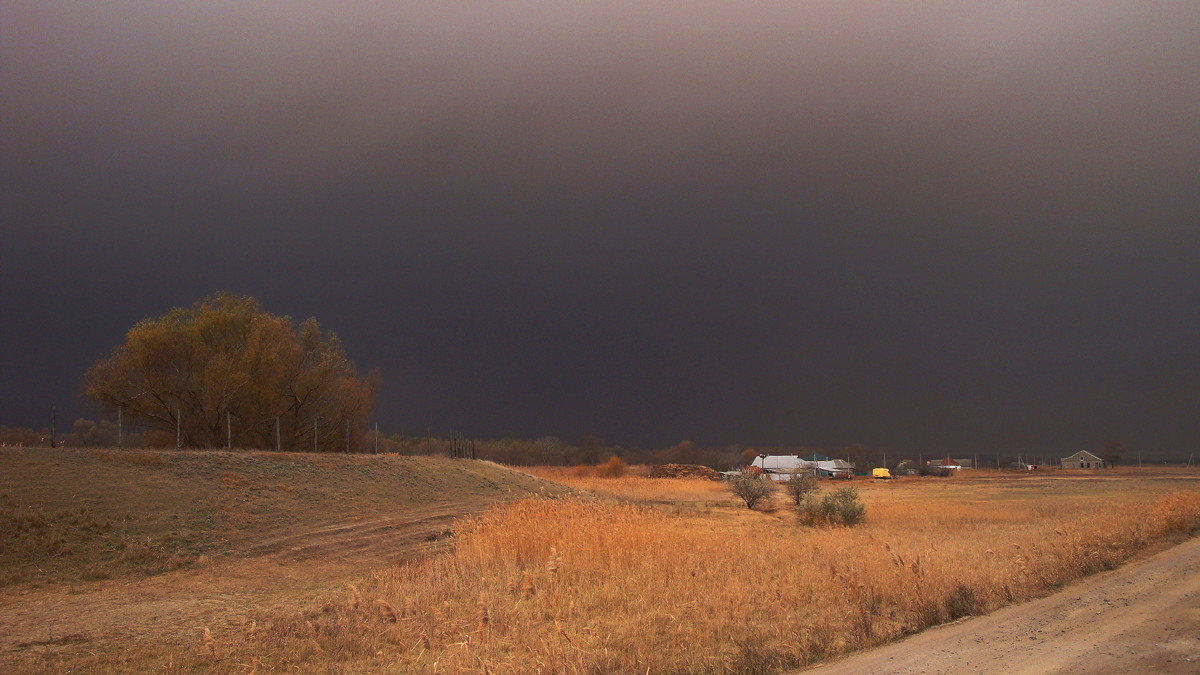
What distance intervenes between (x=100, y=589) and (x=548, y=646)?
13.4 m

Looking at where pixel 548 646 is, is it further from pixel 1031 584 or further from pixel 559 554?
pixel 1031 584

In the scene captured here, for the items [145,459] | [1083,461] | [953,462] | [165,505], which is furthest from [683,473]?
[953,462]

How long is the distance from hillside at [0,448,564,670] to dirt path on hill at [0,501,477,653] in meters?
0.04

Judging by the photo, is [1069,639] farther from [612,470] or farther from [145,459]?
[612,470]

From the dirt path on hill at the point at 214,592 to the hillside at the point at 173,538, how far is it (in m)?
0.04

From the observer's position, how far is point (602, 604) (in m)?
10.7

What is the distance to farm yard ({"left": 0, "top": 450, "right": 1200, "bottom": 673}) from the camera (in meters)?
8.76

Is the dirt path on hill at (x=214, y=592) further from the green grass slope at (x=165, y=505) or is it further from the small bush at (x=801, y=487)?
the small bush at (x=801, y=487)

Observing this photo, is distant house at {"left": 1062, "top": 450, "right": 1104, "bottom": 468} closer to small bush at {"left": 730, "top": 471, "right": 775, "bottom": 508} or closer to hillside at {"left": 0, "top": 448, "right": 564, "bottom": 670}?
small bush at {"left": 730, "top": 471, "right": 775, "bottom": 508}

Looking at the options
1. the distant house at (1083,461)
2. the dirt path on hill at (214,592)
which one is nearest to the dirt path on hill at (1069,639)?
the dirt path on hill at (214,592)

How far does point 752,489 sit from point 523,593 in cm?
3230

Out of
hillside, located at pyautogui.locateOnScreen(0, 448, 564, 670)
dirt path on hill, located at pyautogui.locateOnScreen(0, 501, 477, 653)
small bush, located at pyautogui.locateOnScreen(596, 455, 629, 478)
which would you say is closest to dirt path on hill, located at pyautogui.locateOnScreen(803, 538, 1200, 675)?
dirt path on hill, located at pyautogui.locateOnScreen(0, 501, 477, 653)

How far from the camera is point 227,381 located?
129ft

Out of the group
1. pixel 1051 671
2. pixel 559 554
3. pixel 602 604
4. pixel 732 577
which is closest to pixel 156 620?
pixel 559 554
